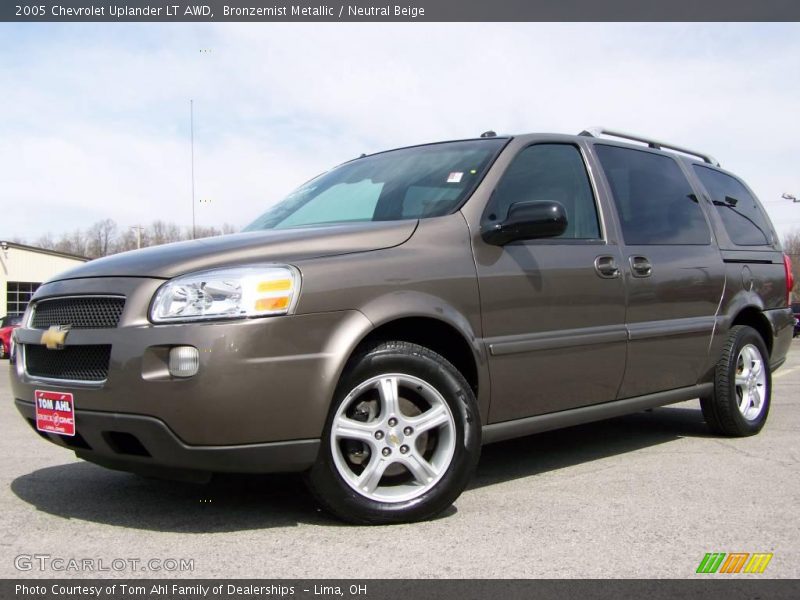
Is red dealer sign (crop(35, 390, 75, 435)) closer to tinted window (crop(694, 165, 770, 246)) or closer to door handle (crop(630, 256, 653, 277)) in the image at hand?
door handle (crop(630, 256, 653, 277))

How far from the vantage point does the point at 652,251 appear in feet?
15.2

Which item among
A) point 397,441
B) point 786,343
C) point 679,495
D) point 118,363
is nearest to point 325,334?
point 397,441

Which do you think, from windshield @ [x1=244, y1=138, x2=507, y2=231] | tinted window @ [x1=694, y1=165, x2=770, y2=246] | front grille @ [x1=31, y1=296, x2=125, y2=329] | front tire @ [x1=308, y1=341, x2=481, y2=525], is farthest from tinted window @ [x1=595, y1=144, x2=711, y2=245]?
front grille @ [x1=31, y1=296, x2=125, y2=329]

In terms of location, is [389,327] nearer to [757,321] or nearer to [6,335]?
[757,321]

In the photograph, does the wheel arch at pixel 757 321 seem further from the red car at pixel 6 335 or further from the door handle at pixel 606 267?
the red car at pixel 6 335

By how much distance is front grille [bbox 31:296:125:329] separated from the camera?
3100 millimetres

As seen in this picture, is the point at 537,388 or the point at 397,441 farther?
the point at 537,388

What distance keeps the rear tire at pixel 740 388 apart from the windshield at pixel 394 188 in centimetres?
230

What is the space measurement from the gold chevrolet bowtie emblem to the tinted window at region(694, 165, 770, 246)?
14.0ft

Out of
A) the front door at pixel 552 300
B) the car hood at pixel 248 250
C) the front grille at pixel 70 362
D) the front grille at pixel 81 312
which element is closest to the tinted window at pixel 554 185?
the front door at pixel 552 300

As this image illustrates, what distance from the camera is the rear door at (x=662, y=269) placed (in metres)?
4.47
